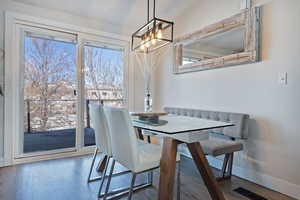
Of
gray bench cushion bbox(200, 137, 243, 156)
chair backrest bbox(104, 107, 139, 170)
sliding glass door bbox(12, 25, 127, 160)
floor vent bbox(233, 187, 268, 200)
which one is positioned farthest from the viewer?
sliding glass door bbox(12, 25, 127, 160)

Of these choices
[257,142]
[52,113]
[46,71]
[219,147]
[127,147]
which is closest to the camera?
[127,147]

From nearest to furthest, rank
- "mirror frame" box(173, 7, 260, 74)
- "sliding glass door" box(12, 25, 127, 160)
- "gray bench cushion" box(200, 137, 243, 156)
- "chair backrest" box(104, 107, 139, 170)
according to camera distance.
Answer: "chair backrest" box(104, 107, 139, 170) → "gray bench cushion" box(200, 137, 243, 156) → "mirror frame" box(173, 7, 260, 74) → "sliding glass door" box(12, 25, 127, 160)

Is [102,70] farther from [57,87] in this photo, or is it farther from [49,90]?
[49,90]

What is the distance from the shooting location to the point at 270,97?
6.68ft

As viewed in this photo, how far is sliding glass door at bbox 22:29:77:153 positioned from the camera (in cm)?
277

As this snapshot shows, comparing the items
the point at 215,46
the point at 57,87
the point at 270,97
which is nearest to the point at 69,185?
the point at 57,87

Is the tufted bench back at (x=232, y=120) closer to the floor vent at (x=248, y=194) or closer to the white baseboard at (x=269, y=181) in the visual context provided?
the white baseboard at (x=269, y=181)

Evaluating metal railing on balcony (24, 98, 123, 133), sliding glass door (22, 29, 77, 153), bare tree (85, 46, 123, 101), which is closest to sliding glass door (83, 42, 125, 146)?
bare tree (85, 46, 123, 101)

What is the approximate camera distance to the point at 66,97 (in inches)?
120

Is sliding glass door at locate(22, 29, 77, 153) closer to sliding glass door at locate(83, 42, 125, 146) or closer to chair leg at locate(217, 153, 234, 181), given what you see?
sliding glass door at locate(83, 42, 125, 146)

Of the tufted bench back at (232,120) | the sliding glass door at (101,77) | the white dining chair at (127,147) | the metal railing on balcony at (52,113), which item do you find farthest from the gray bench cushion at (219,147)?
the metal railing on balcony at (52,113)

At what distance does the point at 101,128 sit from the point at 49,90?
1543 mm

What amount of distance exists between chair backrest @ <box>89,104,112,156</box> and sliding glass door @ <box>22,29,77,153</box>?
51.2 inches

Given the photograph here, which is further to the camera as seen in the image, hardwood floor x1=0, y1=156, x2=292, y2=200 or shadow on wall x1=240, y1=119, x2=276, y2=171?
shadow on wall x1=240, y1=119, x2=276, y2=171
